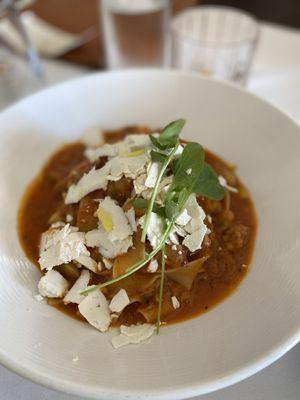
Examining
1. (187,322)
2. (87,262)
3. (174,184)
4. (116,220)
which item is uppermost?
(174,184)

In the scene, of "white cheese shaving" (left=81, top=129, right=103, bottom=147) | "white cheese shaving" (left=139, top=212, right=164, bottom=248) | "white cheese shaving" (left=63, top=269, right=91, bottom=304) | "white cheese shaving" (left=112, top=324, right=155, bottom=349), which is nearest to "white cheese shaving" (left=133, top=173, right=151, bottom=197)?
"white cheese shaving" (left=139, top=212, right=164, bottom=248)

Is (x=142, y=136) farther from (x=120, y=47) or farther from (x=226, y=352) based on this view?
(x=120, y=47)

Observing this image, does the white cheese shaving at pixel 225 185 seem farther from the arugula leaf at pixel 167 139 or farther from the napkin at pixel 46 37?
the napkin at pixel 46 37

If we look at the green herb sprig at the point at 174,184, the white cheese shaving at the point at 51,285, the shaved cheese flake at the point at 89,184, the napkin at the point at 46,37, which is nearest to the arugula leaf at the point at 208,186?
the green herb sprig at the point at 174,184

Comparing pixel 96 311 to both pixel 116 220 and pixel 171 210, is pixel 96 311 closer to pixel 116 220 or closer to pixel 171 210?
pixel 116 220

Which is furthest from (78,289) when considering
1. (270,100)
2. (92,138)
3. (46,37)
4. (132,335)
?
(46,37)

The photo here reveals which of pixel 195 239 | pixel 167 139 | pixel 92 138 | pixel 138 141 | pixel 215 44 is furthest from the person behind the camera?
pixel 215 44
